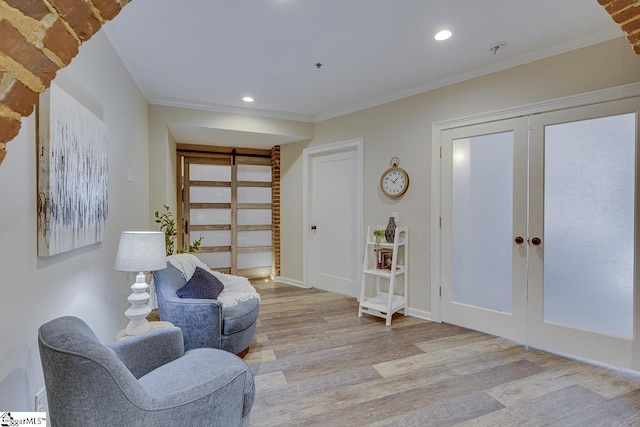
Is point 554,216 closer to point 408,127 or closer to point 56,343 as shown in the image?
point 408,127

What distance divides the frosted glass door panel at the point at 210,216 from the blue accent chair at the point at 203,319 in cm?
276

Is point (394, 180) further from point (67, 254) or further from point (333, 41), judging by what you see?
point (67, 254)

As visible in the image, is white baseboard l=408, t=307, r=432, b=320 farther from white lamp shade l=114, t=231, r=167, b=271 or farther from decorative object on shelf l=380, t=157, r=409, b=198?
white lamp shade l=114, t=231, r=167, b=271

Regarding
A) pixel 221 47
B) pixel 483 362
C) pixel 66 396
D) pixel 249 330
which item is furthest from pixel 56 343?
pixel 483 362


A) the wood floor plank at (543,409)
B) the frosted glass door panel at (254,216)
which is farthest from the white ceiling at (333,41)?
the wood floor plank at (543,409)

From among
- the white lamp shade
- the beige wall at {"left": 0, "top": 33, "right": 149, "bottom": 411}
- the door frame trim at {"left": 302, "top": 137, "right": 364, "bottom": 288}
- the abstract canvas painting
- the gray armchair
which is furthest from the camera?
the door frame trim at {"left": 302, "top": 137, "right": 364, "bottom": 288}

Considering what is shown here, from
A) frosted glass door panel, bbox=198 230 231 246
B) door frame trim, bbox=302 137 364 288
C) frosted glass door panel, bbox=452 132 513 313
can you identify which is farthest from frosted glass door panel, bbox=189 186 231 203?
frosted glass door panel, bbox=452 132 513 313

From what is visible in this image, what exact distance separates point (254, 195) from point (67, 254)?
12.8 feet

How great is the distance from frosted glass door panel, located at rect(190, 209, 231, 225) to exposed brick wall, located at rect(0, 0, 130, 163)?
4549 millimetres

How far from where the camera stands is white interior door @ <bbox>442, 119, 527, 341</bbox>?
2.82m

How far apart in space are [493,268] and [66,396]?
324 centimetres

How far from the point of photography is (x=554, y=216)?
264 cm

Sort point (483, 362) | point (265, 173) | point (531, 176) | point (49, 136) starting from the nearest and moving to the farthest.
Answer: point (49, 136), point (483, 362), point (531, 176), point (265, 173)

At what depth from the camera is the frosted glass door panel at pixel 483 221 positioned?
292 cm
